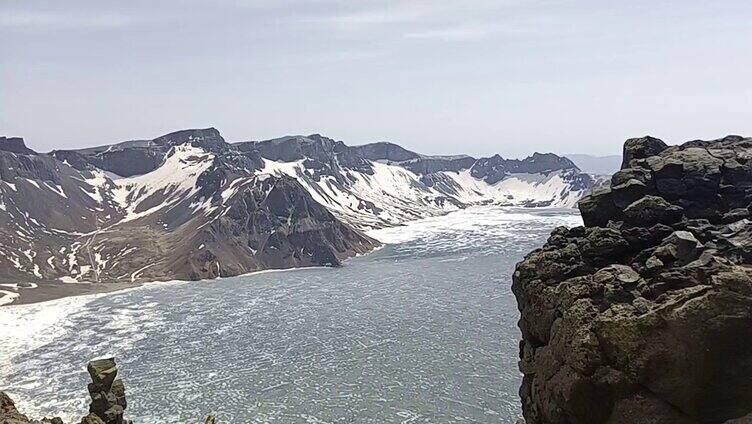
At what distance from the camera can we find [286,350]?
9050 centimetres

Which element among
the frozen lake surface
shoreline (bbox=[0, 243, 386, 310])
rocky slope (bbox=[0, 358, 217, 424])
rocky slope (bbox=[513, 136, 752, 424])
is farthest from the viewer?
shoreline (bbox=[0, 243, 386, 310])

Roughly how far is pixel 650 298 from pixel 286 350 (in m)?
76.6

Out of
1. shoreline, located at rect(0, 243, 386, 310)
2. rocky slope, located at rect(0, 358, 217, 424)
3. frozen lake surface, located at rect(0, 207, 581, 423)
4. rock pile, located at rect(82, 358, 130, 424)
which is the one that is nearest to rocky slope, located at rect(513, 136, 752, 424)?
rocky slope, located at rect(0, 358, 217, 424)

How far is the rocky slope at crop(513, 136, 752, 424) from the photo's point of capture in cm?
1708

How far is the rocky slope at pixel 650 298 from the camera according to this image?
17078 mm

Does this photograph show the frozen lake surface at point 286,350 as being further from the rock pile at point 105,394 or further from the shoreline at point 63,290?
the rock pile at point 105,394

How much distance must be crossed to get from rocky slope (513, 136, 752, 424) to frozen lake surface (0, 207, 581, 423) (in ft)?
135

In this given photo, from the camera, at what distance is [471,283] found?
447ft

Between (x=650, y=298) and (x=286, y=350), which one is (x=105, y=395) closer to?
(x=650, y=298)

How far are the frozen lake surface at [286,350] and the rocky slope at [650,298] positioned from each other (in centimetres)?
4100

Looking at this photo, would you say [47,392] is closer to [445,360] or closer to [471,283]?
[445,360]

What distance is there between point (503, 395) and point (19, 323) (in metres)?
91.4

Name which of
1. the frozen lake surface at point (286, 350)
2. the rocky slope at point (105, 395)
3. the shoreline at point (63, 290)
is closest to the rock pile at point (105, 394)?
the rocky slope at point (105, 395)

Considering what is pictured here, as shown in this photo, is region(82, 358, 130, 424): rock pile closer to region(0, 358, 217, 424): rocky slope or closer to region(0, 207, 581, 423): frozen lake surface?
region(0, 358, 217, 424): rocky slope
